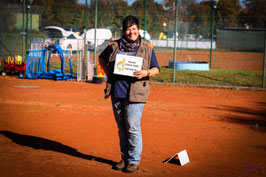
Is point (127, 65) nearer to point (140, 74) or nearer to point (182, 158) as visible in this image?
point (140, 74)

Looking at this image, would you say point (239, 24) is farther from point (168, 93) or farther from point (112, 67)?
point (112, 67)

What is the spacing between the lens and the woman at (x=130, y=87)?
455 centimetres

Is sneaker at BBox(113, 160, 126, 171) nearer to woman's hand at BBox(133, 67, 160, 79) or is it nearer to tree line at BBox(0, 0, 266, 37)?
woman's hand at BBox(133, 67, 160, 79)

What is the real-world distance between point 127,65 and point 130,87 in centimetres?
30

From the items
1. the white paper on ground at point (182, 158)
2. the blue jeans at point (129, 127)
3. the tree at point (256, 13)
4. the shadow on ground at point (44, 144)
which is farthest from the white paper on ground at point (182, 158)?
the tree at point (256, 13)

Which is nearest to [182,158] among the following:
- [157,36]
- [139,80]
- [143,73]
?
[139,80]

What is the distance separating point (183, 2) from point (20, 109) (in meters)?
14.5

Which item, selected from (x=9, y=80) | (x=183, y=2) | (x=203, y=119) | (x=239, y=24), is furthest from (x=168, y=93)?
(x=239, y=24)

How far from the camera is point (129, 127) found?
465 cm

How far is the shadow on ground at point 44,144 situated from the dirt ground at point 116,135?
15 mm

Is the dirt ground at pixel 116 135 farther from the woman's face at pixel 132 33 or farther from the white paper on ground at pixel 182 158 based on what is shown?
the woman's face at pixel 132 33

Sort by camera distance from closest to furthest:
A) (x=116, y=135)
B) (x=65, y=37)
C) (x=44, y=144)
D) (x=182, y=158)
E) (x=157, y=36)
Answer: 1. (x=182, y=158)
2. (x=44, y=144)
3. (x=116, y=135)
4. (x=65, y=37)
5. (x=157, y=36)

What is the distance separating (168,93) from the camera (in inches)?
489

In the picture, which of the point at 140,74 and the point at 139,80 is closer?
the point at 140,74
